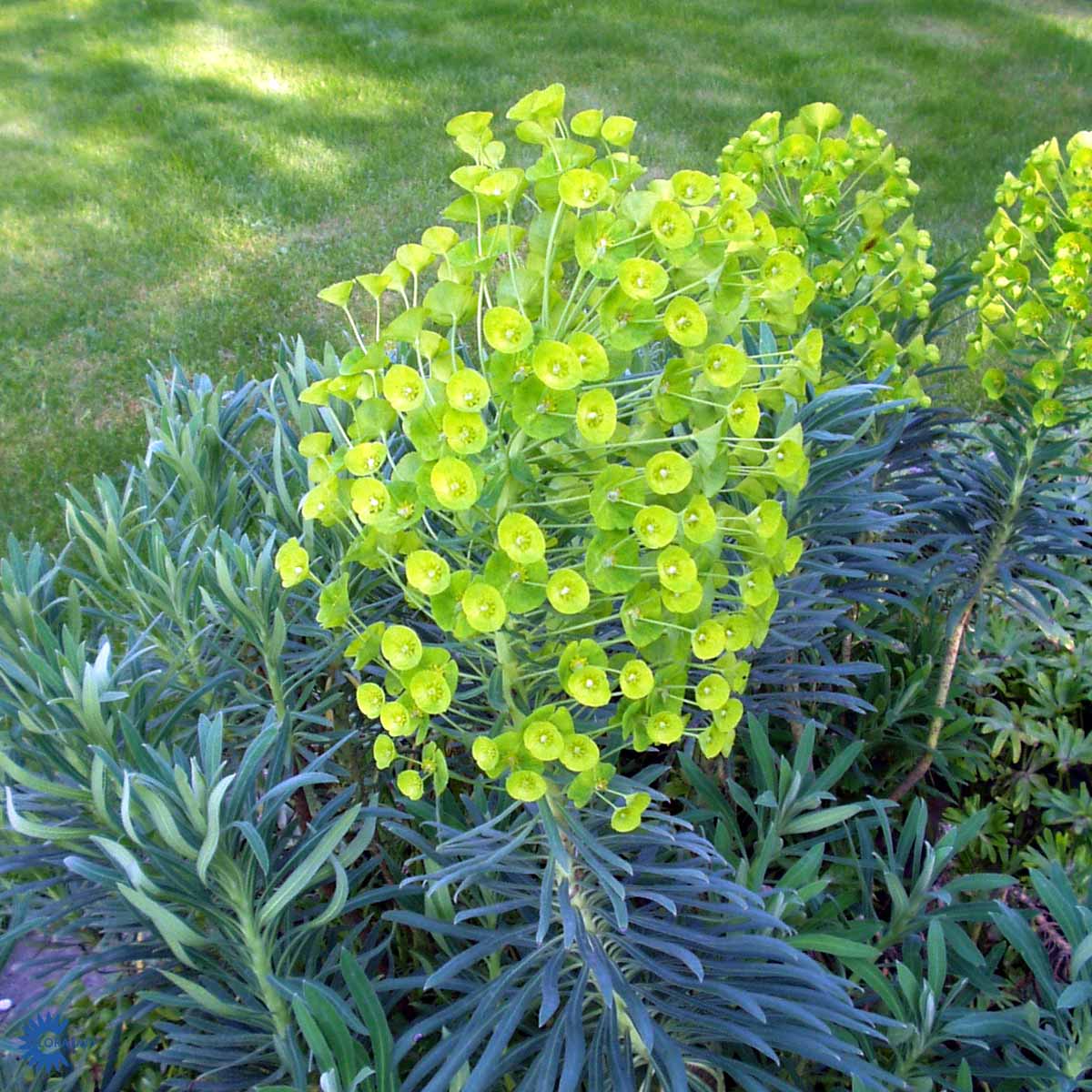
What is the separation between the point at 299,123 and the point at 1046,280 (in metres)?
5.96

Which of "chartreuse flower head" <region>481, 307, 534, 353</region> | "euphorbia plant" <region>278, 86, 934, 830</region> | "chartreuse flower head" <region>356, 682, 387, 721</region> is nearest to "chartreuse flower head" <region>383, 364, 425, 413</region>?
"euphorbia plant" <region>278, 86, 934, 830</region>

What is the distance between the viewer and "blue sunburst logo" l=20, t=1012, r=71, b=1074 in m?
1.80

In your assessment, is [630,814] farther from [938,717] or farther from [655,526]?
[938,717]

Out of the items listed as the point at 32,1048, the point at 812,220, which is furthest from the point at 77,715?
the point at 812,220

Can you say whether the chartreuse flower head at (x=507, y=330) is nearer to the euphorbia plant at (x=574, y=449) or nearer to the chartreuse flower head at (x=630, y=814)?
the euphorbia plant at (x=574, y=449)

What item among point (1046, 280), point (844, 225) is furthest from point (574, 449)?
point (1046, 280)

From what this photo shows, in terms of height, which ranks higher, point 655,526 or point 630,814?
point 655,526

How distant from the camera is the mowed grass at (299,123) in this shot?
512 centimetres

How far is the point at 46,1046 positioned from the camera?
1833 mm

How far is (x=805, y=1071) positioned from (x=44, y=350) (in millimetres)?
4704

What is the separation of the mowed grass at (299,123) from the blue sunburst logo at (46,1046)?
247 cm

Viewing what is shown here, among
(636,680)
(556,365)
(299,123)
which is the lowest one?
(299,123)

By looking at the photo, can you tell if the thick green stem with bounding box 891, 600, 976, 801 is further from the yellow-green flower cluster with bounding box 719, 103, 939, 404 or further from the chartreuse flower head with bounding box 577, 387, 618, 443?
the chartreuse flower head with bounding box 577, 387, 618, 443

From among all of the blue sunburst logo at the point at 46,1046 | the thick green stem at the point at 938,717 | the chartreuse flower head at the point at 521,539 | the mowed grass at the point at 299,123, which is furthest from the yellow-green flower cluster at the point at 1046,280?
the mowed grass at the point at 299,123
